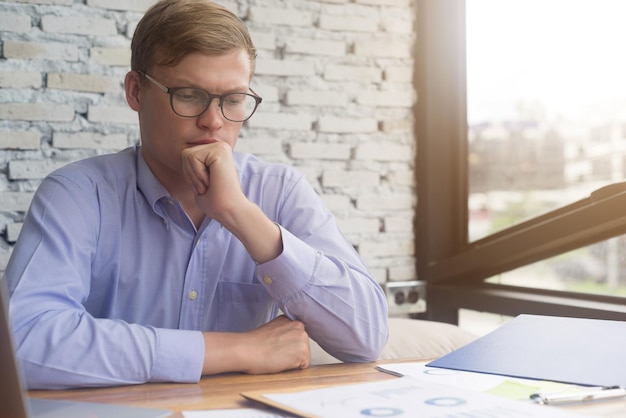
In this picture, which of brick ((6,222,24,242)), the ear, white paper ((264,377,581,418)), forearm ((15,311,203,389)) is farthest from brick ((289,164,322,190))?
white paper ((264,377,581,418))

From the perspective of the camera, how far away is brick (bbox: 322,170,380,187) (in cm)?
317

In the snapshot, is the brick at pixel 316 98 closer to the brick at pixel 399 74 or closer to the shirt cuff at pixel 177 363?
the brick at pixel 399 74

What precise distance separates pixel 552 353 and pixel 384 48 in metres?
2.16

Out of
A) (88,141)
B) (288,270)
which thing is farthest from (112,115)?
(288,270)

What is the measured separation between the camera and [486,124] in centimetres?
321

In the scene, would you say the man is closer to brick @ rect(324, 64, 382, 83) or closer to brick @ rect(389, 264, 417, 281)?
brick @ rect(324, 64, 382, 83)

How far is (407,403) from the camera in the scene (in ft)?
3.45

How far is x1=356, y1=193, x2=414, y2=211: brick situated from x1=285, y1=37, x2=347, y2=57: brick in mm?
585

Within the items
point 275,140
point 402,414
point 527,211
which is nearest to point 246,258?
point 402,414

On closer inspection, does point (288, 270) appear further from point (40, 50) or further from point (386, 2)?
point (386, 2)

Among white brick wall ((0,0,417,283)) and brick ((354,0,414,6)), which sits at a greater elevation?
brick ((354,0,414,6))

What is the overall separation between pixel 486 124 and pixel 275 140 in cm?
85

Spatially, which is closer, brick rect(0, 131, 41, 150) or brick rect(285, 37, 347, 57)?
brick rect(0, 131, 41, 150)

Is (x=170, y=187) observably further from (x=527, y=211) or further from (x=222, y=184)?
(x=527, y=211)
